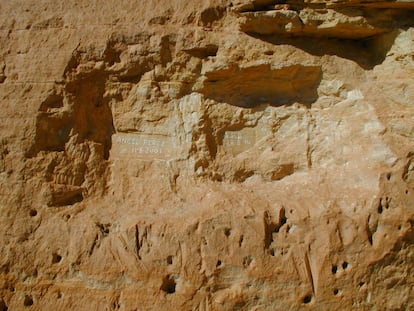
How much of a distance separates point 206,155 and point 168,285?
4.35 feet

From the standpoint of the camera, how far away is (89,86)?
5.31 metres

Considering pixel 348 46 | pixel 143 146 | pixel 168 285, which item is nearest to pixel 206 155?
pixel 143 146

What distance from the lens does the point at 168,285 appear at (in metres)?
4.68

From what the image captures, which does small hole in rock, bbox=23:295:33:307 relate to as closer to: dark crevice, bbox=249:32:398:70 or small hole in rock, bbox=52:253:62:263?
small hole in rock, bbox=52:253:62:263

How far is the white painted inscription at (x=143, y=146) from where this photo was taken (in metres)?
5.27

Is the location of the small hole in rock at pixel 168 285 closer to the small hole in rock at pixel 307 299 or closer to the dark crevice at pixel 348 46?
the small hole in rock at pixel 307 299

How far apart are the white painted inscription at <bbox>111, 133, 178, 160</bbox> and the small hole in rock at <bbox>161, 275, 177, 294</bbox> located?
120 centimetres

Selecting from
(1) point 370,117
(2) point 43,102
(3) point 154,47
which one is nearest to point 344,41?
(1) point 370,117

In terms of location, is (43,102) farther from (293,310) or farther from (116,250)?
(293,310)

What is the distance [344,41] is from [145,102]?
2.23m

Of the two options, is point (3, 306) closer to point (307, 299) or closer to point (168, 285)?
point (168, 285)

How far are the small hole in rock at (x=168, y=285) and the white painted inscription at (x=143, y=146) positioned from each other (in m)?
1.20

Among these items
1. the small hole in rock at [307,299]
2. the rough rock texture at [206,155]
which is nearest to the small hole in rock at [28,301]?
the rough rock texture at [206,155]

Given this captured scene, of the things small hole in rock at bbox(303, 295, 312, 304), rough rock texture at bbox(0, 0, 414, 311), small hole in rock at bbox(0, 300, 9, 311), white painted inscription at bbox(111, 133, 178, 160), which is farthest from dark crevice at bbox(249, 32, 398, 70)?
small hole in rock at bbox(0, 300, 9, 311)
